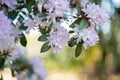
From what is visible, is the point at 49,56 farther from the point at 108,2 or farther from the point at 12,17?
the point at 12,17

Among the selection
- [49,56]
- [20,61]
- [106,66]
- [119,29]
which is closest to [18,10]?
[20,61]

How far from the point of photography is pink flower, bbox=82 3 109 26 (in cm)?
119

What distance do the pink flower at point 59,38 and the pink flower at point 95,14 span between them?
86mm

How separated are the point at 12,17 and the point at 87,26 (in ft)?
0.90

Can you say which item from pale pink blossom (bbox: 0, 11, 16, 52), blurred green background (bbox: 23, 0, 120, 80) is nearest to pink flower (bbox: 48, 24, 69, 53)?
pale pink blossom (bbox: 0, 11, 16, 52)

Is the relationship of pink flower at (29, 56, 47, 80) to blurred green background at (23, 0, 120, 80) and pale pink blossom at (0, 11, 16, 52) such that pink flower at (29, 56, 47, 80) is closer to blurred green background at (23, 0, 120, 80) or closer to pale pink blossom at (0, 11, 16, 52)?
pale pink blossom at (0, 11, 16, 52)

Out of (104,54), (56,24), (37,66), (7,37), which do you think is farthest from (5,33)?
(104,54)

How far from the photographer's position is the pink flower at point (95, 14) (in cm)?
119

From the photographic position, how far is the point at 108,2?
10.5 feet

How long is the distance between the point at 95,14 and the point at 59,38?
0.43 ft

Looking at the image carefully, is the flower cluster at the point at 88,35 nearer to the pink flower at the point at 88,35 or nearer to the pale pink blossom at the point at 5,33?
the pink flower at the point at 88,35

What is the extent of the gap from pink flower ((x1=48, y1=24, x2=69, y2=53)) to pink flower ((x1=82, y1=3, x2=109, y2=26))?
9 cm

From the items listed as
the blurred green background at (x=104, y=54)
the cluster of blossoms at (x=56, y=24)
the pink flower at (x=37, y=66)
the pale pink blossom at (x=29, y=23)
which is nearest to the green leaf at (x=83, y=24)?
the cluster of blossoms at (x=56, y=24)

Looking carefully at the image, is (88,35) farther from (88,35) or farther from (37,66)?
(37,66)
